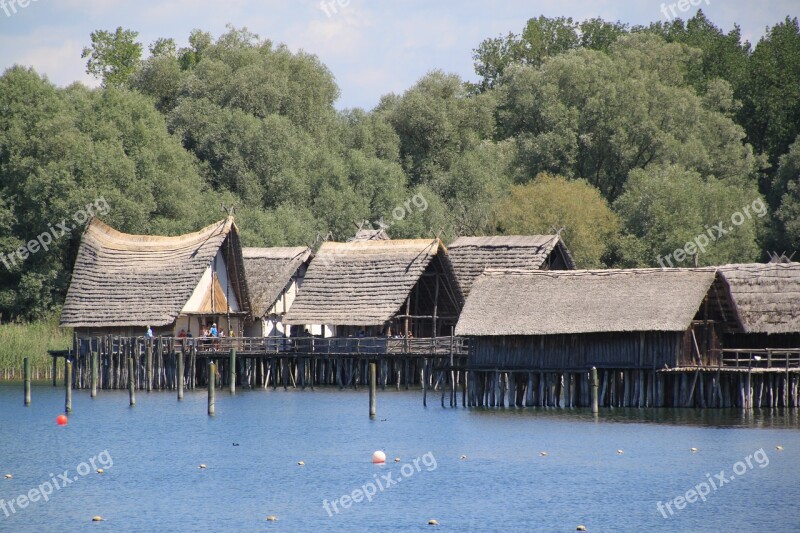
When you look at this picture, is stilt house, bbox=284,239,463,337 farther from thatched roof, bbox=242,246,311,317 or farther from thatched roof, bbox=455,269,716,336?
thatched roof, bbox=455,269,716,336

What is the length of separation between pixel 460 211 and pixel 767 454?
2006 inches

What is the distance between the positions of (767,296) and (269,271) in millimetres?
26630

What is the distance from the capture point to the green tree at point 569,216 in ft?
260

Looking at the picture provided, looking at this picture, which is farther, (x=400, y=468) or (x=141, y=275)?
(x=141, y=275)

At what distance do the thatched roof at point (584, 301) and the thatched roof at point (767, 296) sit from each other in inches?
88.9

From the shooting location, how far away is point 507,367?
5247 cm

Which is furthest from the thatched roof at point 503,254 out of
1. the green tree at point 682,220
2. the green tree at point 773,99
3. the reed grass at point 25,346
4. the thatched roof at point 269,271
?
the green tree at point 773,99

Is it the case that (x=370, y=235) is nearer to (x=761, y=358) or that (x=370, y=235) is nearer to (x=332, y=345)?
(x=332, y=345)

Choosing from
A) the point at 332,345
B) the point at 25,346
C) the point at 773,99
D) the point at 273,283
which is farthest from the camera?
the point at 773,99

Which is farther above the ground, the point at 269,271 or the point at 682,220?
the point at 682,220

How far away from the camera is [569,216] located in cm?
7944

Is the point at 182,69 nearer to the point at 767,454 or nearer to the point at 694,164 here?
the point at 694,164

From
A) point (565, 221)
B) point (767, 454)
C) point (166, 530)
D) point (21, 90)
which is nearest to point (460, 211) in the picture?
point (565, 221)

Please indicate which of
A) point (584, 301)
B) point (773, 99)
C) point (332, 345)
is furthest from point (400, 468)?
point (773, 99)
